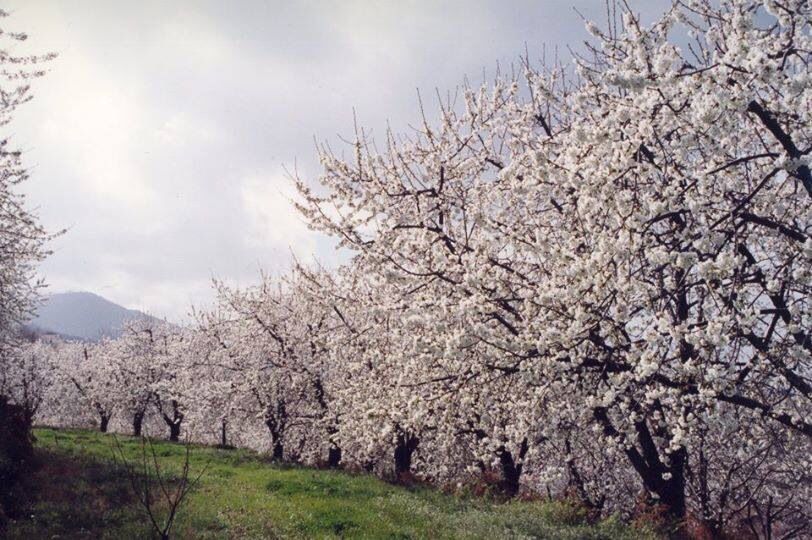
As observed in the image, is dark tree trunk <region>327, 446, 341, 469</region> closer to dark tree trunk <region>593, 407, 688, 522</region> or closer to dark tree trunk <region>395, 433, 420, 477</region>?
dark tree trunk <region>395, 433, 420, 477</region>

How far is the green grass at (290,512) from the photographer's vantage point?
11781 mm

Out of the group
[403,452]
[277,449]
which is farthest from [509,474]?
[277,449]

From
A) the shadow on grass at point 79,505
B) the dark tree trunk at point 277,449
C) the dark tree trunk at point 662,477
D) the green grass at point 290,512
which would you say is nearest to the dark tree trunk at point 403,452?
the green grass at point 290,512

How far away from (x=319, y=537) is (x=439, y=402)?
3924 mm

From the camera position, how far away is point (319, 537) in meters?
11.3

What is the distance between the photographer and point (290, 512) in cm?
1353

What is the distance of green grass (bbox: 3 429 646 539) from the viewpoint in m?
11.8

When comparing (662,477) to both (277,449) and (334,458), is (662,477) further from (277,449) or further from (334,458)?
(277,449)

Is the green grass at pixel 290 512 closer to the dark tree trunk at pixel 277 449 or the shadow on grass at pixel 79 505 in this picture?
the shadow on grass at pixel 79 505

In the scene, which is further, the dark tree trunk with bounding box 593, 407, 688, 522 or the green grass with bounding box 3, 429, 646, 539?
the dark tree trunk with bounding box 593, 407, 688, 522

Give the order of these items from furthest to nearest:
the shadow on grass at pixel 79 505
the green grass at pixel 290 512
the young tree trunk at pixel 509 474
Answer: the young tree trunk at pixel 509 474 → the green grass at pixel 290 512 → the shadow on grass at pixel 79 505

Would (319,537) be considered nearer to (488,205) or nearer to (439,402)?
(439,402)

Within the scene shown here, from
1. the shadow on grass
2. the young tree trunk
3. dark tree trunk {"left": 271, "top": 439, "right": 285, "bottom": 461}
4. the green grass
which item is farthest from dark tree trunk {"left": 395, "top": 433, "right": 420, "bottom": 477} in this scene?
the shadow on grass

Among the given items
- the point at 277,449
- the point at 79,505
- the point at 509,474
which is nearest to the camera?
the point at 79,505
